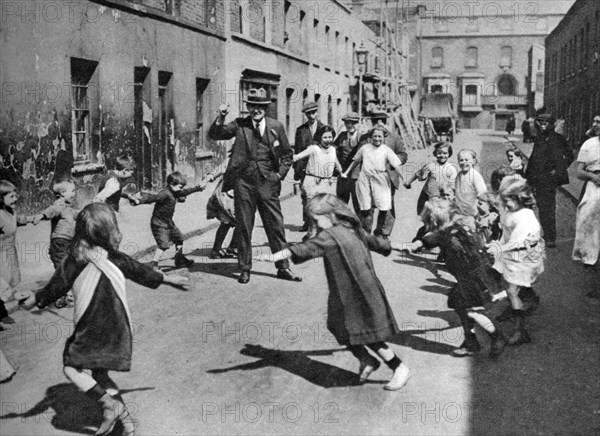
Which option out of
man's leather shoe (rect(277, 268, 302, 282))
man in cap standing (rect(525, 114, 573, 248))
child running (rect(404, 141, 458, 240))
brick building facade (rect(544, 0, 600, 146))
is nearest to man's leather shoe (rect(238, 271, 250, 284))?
man's leather shoe (rect(277, 268, 302, 282))

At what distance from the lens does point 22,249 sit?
30.7ft

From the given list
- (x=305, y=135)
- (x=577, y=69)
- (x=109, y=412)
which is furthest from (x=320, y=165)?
(x=577, y=69)

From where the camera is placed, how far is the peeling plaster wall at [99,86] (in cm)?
1091

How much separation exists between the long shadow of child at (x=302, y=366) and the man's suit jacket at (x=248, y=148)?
2776 millimetres

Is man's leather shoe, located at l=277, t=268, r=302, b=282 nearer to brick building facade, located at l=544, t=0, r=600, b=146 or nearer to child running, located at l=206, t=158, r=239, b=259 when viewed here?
child running, located at l=206, t=158, r=239, b=259

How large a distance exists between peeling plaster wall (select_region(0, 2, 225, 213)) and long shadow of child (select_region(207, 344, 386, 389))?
2.91m

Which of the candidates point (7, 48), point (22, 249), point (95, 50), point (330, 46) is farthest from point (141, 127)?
point (330, 46)

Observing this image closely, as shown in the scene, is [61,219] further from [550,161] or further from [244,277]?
[550,161]

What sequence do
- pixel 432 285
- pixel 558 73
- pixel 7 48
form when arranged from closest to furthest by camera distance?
pixel 432 285
pixel 7 48
pixel 558 73

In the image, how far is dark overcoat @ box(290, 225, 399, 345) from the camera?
187 inches

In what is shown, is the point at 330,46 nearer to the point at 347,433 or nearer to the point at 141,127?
the point at 141,127

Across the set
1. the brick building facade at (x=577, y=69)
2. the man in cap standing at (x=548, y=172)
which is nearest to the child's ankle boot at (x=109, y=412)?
the man in cap standing at (x=548, y=172)

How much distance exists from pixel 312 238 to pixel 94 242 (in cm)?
142

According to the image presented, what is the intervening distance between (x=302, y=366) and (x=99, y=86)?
31.0 feet
